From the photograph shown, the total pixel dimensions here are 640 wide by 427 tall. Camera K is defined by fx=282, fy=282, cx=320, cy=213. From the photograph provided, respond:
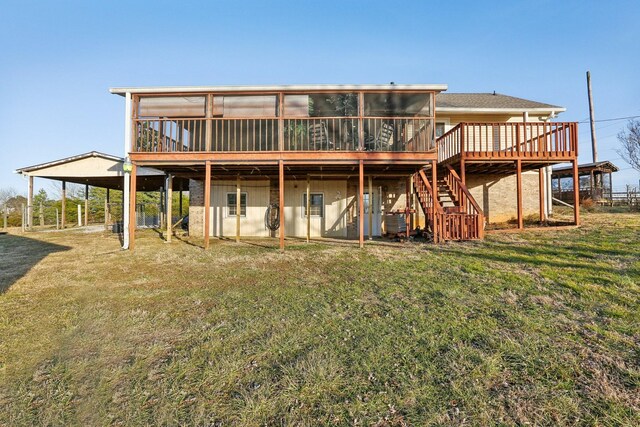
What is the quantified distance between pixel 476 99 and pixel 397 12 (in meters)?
5.82

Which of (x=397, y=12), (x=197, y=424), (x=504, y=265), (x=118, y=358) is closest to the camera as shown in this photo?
(x=197, y=424)

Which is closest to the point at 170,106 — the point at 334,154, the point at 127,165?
the point at 127,165

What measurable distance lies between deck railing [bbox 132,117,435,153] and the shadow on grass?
3.92 meters

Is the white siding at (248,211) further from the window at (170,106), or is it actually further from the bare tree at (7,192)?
the bare tree at (7,192)

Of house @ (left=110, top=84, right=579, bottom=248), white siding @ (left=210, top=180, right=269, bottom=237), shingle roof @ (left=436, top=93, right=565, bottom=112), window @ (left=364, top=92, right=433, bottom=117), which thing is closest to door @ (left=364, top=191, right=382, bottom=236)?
house @ (left=110, top=84, right=579, bottom=248)

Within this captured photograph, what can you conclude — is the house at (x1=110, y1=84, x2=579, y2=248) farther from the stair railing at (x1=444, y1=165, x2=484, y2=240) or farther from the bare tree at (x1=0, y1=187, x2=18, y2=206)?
the bare tree at (x1=0, y1=187, x2=18, y2=206)

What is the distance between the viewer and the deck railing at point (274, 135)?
855 centimetres

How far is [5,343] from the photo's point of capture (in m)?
2.95

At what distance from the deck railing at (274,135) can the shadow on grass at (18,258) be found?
12.9 ft

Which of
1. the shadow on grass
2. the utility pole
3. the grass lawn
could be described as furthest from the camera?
the utility pole

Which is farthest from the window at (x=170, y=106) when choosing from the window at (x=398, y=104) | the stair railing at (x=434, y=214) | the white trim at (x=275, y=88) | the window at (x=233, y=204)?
the stair railing at (x=434, y=214)

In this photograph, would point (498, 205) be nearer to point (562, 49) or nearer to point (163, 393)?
point (562, 49)

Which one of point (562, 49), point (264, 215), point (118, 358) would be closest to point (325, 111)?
point (264, 215)

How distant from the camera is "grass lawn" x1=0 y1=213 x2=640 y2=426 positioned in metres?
1.96
